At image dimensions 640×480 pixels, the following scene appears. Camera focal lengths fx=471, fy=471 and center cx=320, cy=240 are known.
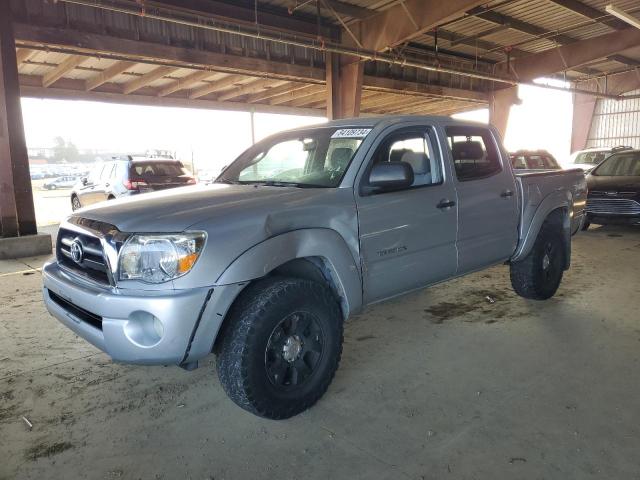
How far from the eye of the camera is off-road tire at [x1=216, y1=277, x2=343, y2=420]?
97.4 inches

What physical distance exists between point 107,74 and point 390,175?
11587 millimetres

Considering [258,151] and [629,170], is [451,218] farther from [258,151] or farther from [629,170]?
[629,170]

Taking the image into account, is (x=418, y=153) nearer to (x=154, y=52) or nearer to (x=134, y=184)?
(x=154, y=52)

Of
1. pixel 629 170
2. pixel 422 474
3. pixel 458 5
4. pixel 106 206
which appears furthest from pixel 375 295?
pixel 629 170

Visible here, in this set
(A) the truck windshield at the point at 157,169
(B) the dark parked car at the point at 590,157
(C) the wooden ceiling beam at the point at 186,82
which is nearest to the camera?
(A) the truck windshield at the point at 157,169

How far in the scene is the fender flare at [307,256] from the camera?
96.0 inches

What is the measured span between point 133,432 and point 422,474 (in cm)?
158

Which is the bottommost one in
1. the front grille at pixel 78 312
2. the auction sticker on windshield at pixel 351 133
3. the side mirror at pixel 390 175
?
the front grille at pixel 78 312

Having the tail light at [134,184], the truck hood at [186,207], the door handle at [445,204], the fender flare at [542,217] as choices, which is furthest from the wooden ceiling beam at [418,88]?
the truck hood at [186,207]

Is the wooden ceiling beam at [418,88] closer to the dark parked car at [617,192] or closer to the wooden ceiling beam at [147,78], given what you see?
the wooden ceiling beam at [147,78]

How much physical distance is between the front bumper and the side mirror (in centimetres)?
114

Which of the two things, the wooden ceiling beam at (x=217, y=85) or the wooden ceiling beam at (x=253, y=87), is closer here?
the wooden ceiling beam at (x=217, y=85)

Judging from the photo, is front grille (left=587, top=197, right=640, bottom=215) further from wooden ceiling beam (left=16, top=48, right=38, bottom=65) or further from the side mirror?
wooden ceiling beam (left=16, top=48, right=38, bottom=65)

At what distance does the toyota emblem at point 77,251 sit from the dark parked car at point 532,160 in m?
10.3
